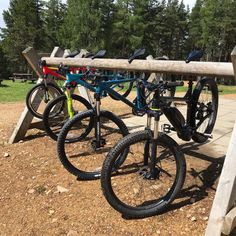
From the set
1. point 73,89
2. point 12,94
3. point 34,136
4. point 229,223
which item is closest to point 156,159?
point 229,223

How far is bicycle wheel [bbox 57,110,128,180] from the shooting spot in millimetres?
4172

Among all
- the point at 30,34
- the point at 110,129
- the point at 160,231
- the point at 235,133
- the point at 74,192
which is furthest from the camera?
the point at 30,34

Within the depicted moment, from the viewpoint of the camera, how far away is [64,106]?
237 inches

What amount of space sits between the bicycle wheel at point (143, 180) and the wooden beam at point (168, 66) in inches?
32.7

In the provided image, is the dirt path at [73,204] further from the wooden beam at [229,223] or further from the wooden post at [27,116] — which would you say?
the wooden post at [27,116]

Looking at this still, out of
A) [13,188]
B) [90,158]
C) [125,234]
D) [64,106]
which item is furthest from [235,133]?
[64,106]

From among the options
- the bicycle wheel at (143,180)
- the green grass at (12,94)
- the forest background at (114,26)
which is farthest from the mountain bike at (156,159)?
the forest background at (114,26)

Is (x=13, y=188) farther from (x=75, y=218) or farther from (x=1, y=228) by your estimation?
(x=75, y=218)

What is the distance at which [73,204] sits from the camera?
3.65 m

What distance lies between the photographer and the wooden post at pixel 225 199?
2.76 m

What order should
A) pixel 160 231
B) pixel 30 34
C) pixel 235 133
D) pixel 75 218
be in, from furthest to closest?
pixel 30 34, pixel 75 218, pixel 160 231, pixel 235 133

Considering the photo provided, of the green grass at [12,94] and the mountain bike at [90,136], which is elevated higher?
the mountain bike at [90,136]

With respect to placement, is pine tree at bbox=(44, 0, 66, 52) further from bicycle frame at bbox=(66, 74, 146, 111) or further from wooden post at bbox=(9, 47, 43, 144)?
bicycle frame at bbox=(66, 74, 146, 111)

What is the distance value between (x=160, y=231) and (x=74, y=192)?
47.8 inches
